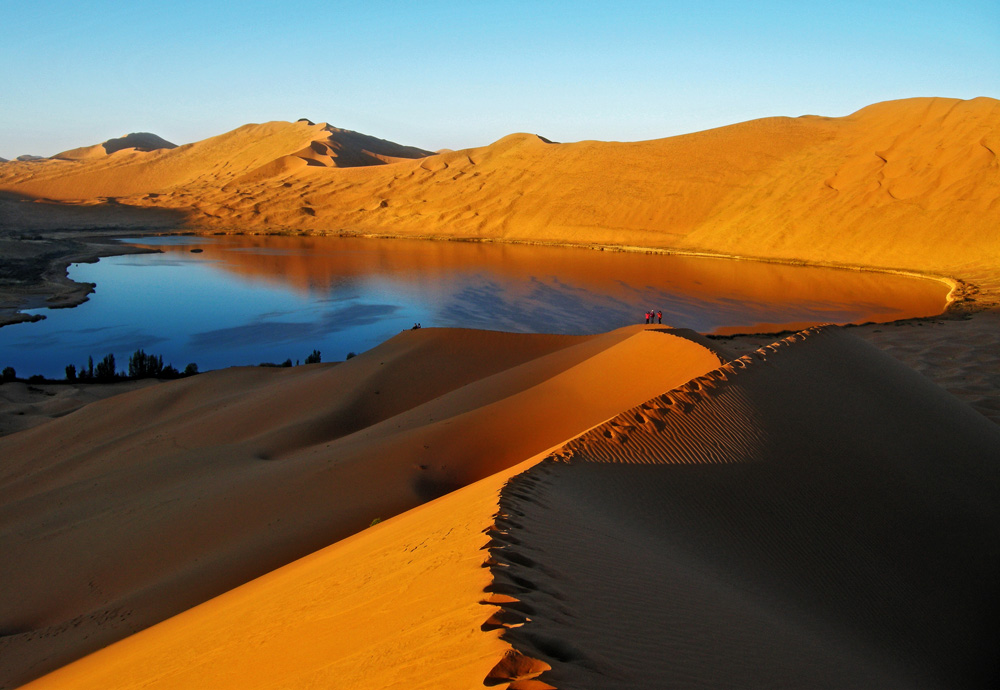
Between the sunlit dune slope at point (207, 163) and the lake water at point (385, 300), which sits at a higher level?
the sunlit dune slope at point (207, 163)

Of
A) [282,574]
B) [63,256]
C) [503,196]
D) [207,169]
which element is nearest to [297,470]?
[282,574]

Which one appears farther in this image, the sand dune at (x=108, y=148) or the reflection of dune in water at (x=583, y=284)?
the sand dune at (x=108, y=148)

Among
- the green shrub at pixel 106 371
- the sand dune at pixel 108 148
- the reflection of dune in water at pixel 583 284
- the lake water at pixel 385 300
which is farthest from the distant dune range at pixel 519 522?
the sand dune at pixel 108 148

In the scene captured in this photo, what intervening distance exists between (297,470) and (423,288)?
23626 millimetres

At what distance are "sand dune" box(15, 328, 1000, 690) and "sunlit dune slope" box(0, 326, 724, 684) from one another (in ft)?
4.05

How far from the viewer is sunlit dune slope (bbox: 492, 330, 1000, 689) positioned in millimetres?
2977

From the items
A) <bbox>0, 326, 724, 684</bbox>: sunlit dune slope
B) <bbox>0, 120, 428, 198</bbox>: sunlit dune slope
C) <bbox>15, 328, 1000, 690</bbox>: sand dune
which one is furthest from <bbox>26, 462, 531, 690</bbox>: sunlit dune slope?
<bbox>0, 120, 428, 198</bbox>: sunlit dune slope

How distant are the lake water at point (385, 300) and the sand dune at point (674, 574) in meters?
15.3

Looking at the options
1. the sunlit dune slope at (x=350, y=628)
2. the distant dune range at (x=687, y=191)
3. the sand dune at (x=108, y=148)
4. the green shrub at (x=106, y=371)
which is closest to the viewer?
the sunlit dune slope at (x=350, y=628)

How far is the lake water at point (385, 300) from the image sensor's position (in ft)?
70.7

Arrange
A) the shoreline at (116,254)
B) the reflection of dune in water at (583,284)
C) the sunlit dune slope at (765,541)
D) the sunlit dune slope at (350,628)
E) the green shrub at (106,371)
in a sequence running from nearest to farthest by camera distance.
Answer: the sunlit dune slope at (350,628), the sunlit dune slope at (765,541), the green shrub at (106,371), the reflection of dune in water at (583,284), the shoreline at (116,254)

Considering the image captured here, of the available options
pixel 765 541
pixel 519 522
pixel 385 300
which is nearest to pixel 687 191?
pixel 385 300

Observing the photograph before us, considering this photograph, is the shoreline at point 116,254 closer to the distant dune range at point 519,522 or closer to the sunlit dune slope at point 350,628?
the distant dune range at point 519,522

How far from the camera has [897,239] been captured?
39406 mm
